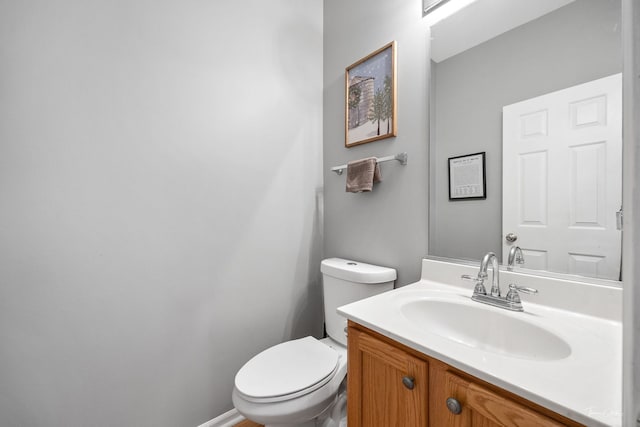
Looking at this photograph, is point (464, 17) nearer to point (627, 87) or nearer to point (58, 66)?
point (627, 87)

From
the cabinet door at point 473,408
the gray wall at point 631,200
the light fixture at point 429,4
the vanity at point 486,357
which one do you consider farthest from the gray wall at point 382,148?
the gray wall at point 631,200

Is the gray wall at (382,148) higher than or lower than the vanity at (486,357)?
higher

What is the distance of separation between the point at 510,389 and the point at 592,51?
0.97m

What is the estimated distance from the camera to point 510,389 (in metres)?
0.48

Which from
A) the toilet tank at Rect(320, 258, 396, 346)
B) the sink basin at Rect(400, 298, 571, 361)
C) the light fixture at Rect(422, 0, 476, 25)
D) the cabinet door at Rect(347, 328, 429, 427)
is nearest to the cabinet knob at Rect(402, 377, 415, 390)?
the cabinet door at Rect(347, 328, 429, 427)

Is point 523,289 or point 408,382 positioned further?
point 523,289

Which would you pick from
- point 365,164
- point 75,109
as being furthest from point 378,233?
point 75,109

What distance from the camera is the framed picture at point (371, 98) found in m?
1.27

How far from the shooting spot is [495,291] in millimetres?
882

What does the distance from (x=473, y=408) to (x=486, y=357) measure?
105 millimetres

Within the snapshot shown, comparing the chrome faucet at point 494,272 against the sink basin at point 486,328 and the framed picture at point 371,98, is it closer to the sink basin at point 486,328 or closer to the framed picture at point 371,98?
the sink basin at point 486,328

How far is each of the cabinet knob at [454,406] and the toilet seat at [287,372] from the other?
0.54 m

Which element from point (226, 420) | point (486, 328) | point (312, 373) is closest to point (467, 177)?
point (486, 328)

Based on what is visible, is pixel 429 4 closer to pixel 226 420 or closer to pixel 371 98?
pixel 371 98
